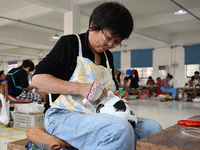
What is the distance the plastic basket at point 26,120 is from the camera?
3.34 metres

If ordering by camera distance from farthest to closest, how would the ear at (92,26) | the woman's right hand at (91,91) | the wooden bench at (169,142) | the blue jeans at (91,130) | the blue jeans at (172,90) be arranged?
the blue jeans at (172,90) < the ear at (92,26) < the woman's right hand at (91,91) < the blue jeans at (91,130) < the wooden bench at (169,142)

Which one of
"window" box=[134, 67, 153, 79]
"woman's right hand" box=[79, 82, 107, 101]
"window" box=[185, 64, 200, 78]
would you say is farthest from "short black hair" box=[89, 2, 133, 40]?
"window" box=[134, 67, 153, 79]

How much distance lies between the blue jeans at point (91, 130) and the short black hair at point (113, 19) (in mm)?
455

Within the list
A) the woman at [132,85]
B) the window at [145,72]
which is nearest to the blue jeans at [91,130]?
the woman at [132,85]

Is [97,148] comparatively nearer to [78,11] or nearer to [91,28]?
[91,28]

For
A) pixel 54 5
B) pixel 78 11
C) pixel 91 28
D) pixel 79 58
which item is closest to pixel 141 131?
pixel 79 58

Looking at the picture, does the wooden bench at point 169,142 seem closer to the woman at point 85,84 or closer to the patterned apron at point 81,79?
the woman at point 85,84

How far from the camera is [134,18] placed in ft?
30.4

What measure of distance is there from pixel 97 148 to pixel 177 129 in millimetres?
357

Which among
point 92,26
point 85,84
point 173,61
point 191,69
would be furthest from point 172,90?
point 85,84

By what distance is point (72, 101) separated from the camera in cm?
118

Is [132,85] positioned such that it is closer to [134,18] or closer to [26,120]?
[134,18]

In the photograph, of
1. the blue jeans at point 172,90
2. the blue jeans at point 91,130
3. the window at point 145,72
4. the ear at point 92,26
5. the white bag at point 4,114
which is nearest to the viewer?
the blue jeans at point 91,130

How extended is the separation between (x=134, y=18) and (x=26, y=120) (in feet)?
23.2
